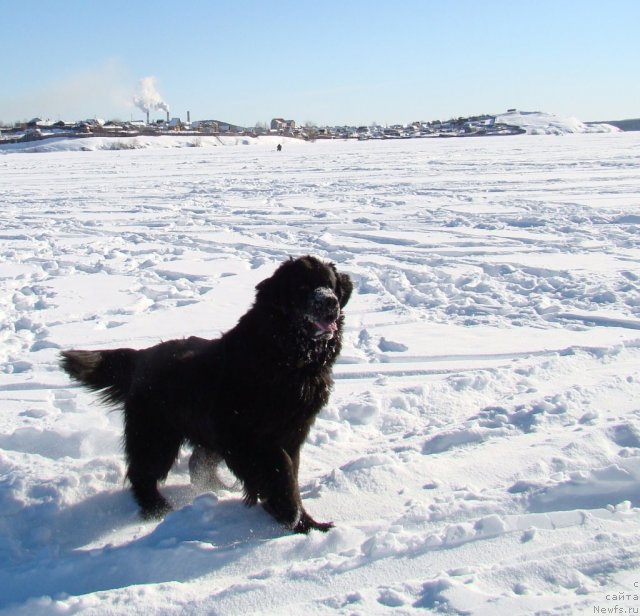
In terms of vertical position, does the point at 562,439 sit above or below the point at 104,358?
below

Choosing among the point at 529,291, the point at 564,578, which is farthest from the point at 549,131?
the point at 564,578

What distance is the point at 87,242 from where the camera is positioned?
11.1 meters

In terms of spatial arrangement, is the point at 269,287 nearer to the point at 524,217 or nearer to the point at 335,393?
the point at 335,393

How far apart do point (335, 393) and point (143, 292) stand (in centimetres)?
370

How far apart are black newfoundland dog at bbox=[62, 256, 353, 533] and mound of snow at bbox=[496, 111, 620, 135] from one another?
85.0m

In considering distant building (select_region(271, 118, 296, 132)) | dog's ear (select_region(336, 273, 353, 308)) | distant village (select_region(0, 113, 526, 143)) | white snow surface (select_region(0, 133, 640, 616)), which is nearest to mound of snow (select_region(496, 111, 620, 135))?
distant village (select_region(0, 113, 526, 143))

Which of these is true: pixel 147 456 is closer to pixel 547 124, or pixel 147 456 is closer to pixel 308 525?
pixel 308 525

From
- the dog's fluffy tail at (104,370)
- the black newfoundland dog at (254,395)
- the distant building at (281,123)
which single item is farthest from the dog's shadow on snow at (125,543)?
the distant building at (281,123)

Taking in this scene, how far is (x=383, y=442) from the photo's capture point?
4.03 metres

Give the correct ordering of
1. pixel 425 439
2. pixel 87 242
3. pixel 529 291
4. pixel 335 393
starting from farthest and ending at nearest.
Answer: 1. pixel 87 242
2. pixel 529 291
3. pixel 335 393
4. pixel 425 439

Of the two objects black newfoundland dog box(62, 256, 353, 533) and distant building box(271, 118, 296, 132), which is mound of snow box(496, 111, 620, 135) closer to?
distant building box(271, 118, 296, 132)

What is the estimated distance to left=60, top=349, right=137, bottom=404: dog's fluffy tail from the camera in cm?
365

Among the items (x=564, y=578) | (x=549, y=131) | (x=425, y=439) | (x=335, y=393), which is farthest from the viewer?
(x=549, y=131)

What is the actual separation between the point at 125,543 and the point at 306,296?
4.73ft
